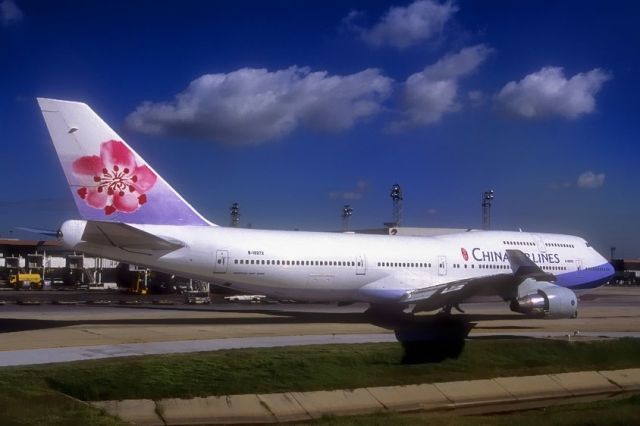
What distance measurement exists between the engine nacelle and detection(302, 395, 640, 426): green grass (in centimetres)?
691

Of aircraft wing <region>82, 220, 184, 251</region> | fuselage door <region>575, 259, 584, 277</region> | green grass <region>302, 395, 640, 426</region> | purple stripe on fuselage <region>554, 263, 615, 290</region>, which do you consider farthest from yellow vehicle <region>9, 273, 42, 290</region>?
green grass <region>302, 395, 640, 426</region>

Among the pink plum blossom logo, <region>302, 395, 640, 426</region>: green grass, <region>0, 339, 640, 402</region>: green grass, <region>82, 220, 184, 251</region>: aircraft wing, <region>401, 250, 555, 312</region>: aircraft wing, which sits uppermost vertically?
the pink plum blossom logo

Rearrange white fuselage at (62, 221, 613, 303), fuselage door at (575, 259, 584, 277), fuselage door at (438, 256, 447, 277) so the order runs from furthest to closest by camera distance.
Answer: fuselage door at (575, 259, 584, 277) < fuselage door at (438, 256, 447, 277) < white fuselage at (62, 221, 613, 303)

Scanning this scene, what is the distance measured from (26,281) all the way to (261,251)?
1704 inches

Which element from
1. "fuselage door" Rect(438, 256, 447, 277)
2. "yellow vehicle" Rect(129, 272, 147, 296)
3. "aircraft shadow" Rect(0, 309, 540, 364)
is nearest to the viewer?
"aircraft shadow" Rect(0, 309, 540, 364)

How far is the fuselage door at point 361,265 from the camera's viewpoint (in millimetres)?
28578

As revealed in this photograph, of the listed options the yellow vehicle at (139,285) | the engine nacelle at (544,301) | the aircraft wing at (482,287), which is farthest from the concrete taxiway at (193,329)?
the yellow vehicle at (139,285)

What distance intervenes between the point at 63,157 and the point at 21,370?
11.1 m

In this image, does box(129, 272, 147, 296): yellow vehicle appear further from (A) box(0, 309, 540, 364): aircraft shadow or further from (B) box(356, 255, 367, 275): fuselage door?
(B) box(356, 255, 367, 275): fuselage door

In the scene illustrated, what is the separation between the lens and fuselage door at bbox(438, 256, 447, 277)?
3081 cm

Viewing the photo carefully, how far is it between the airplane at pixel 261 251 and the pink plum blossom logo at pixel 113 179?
35 mm

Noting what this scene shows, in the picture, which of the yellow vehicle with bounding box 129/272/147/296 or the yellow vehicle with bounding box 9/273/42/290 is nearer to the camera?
the yellow vehicle with bounding box 129/272/147/296

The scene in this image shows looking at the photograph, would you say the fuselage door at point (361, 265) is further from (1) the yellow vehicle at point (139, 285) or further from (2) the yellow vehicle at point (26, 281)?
(2) the yellow vehicle at point (26, 281)

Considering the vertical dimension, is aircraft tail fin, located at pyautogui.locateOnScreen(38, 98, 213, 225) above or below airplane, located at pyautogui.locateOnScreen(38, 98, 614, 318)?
above
